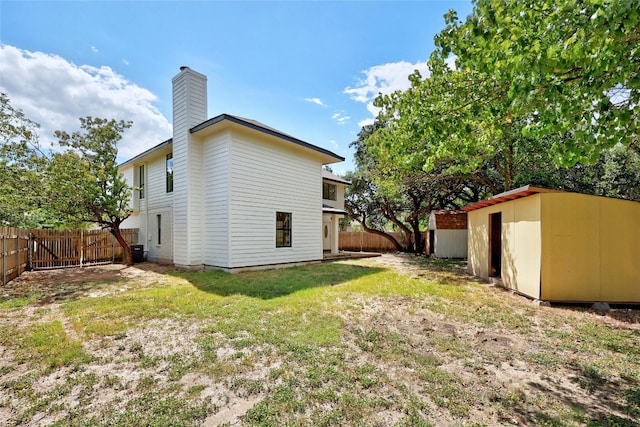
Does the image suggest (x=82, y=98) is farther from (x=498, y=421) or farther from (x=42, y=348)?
(x=498, y=421)

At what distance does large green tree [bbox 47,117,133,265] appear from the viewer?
984 centimetres

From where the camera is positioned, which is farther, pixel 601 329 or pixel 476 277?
pixel 476 277

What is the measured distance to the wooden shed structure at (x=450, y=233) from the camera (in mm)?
15664

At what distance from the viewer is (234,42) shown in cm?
902

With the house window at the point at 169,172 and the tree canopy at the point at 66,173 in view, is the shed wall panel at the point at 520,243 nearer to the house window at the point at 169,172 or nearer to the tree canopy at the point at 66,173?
the house window at the point at 169,172

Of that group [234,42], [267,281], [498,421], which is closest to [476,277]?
[267,281]

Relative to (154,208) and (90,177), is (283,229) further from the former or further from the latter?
(90,177)

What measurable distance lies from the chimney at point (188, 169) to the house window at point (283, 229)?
9.16ft

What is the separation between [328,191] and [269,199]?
784 centimetres

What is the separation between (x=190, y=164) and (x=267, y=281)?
5.27 m

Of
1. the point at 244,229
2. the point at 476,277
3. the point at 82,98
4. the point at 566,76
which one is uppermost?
the point at 82,98

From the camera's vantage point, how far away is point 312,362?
10.5ft

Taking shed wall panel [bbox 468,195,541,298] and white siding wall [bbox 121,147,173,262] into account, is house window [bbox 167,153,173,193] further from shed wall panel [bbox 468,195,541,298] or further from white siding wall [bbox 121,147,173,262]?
shed wall panel [bbox 468,195,541,298]

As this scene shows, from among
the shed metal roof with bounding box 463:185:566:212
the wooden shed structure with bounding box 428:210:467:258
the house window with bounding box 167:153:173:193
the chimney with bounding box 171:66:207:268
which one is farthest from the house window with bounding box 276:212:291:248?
the wooden shed structure with bounding box 428:210:467:258
